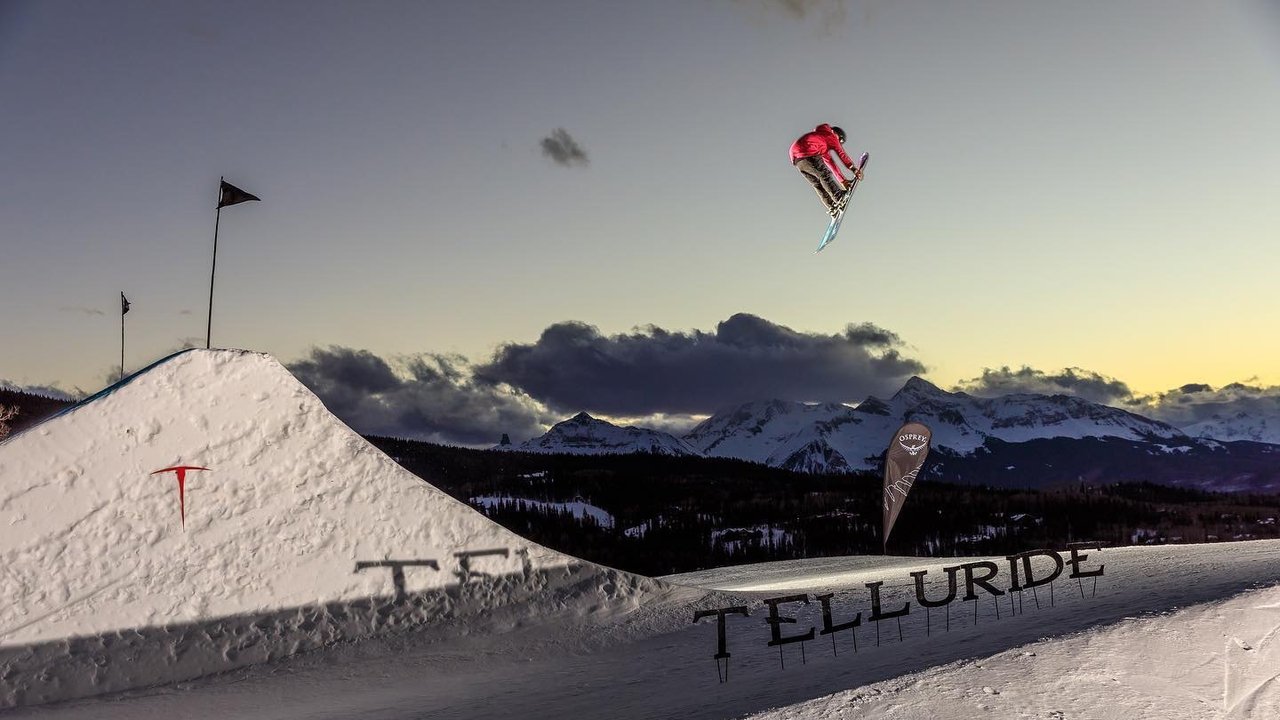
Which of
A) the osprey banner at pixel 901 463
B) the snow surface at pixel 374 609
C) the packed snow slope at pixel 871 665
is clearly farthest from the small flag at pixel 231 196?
the osprey banner at pixel 901 463

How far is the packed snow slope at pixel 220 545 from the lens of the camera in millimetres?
17156

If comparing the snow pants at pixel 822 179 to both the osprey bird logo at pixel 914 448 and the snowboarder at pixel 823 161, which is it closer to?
the snowboarder at pixel 823 161

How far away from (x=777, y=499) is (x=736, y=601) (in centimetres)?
9219

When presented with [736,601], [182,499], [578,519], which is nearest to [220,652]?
[182,499]

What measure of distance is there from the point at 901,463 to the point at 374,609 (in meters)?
13.4

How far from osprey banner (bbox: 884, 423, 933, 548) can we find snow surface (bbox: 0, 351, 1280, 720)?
1.95 metres

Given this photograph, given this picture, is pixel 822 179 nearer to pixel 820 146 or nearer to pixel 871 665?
pixel 820 146

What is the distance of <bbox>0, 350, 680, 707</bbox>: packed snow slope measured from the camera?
1716 cm

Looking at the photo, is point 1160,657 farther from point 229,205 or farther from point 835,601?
point 229,205

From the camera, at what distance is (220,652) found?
696 inches

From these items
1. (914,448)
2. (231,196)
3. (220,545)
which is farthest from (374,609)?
(914,448)

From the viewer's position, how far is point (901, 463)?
2325cm

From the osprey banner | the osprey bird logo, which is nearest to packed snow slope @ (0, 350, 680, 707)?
the osprey banner

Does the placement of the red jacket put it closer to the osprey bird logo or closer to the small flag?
the osprey bird logo
